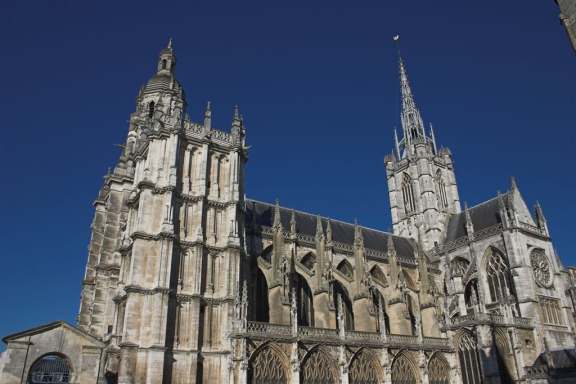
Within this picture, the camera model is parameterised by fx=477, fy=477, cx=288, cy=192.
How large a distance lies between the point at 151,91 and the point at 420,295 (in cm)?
2466

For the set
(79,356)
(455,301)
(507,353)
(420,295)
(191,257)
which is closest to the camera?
(79,356)

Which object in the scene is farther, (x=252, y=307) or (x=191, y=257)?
(x=252, y=307)

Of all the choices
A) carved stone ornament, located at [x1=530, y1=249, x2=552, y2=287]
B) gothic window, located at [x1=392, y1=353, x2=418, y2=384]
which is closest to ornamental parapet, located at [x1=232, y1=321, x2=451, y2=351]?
gothic window, located at [x1=392, y1=353, x2=418, y2=384]

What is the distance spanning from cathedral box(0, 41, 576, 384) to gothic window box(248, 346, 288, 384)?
66 mm

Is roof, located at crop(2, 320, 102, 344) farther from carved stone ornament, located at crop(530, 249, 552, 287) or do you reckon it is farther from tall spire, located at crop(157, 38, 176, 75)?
carved stone ornament, located at crop(530, 249, 552, 287)

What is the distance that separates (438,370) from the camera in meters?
29.2

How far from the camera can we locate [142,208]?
24156mm

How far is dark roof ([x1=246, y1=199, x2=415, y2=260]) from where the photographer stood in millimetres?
32681

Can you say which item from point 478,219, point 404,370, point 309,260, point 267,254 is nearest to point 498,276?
point 478,219

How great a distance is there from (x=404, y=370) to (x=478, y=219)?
16.8 meters

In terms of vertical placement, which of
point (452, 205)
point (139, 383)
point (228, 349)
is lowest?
point (139, 383)

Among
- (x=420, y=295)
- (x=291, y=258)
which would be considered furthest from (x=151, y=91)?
(x=420, y=295)

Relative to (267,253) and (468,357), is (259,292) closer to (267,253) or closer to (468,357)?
(267,253)

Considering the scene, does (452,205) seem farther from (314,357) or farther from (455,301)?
(314,357)
